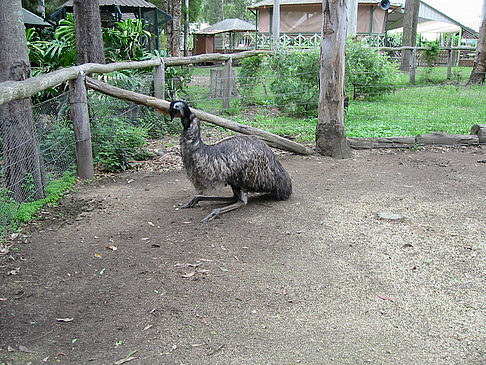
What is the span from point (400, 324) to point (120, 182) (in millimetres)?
4038

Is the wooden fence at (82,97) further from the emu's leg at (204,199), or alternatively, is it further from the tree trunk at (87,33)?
the emu's leg at (204,199)

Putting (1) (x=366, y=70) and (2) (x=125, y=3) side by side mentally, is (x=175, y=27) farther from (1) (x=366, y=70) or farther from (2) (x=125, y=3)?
(1) (x=366, y=70)

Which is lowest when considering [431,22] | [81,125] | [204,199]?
[204,199]

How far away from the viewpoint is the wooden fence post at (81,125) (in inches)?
231

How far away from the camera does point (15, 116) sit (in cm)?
480

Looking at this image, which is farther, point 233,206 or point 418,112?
point 418,112

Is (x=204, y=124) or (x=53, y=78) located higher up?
(x=53, y=78)

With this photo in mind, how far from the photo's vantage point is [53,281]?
356 centimetres

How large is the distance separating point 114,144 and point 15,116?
6.35 feet

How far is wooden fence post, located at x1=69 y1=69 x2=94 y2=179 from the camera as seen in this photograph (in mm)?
5855

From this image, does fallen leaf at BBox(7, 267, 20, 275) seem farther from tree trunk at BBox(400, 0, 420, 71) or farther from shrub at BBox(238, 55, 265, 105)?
tree trunk at BBox(400, 0, 420, 71)

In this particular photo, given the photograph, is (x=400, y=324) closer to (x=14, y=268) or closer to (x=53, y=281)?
(x=53, y=281)

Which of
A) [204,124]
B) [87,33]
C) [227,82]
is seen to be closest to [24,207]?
[87,33]

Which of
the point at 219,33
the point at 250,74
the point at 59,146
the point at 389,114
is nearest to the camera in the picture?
the point at 59,146
